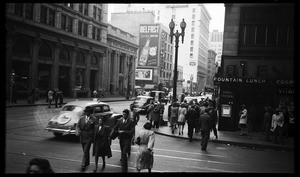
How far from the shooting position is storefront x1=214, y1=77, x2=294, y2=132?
18.4 metres

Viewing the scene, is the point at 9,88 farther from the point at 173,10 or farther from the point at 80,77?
the point at 173,10

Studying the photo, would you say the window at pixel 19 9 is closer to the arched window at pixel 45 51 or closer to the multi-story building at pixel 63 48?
the multi-story building at pixel 63 48

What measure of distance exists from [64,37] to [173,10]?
310ft

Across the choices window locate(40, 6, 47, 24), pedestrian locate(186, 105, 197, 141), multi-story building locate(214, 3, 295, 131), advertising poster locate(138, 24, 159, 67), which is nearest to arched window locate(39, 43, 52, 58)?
window locate(40, 6, 47, 24)

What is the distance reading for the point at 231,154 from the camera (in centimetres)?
1181

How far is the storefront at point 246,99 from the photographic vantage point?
18.4 metres

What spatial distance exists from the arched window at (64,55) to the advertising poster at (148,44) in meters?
48.3

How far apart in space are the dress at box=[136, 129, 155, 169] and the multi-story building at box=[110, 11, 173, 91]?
76.7 m

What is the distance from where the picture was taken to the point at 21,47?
3334cm

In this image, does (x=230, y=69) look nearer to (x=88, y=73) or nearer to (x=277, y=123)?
(x=277, y=123)

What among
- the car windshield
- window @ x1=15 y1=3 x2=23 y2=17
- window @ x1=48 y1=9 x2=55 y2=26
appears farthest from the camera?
window @ x1=48 y1=9 x2=55 y2=26

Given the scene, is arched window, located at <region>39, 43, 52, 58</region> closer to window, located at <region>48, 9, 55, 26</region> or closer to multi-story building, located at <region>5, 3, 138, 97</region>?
multi-story building, located at <region>5, 3, 138, 97</region>

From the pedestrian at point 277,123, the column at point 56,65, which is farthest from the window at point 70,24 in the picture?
the pedestrian at point 277,123
